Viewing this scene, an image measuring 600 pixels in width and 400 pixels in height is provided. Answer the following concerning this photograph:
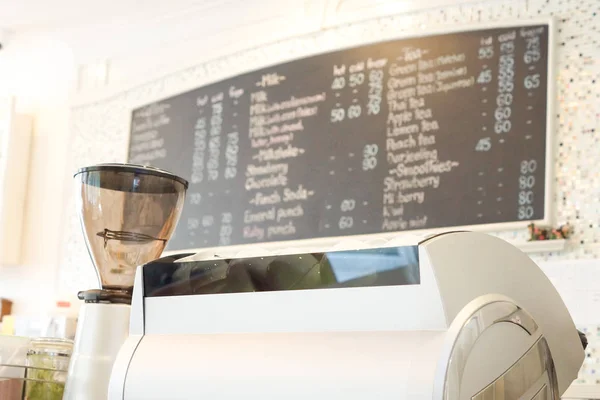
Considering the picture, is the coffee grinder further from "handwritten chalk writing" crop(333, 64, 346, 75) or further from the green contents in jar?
"handwritten chalk writing" crop(333, 64, 346, 75)

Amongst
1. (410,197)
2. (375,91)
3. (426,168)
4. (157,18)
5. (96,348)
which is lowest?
(96,348)

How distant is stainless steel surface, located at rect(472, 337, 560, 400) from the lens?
0.83 meters

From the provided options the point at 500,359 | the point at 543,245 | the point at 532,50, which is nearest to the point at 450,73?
the point at 532,50

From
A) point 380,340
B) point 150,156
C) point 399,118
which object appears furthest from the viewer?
point 150,156

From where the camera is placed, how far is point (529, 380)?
0.89m

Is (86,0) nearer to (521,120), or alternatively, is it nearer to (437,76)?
(437,76)

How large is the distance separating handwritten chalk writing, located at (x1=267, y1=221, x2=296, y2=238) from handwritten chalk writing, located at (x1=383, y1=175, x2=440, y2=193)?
459 mm

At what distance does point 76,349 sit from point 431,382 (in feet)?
2.11

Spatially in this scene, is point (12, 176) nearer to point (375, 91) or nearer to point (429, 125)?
point (375, 91)

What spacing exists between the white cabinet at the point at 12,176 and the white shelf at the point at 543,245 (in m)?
2.91

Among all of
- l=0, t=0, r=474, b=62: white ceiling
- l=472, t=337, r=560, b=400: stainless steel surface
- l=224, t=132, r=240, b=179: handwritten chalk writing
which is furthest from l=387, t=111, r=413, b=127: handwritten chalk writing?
l=472, t=337, r=560, b=400: stainless steel surface

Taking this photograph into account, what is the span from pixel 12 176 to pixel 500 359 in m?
3.93

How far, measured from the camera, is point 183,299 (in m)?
1.04

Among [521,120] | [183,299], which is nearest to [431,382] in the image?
[183,299]
